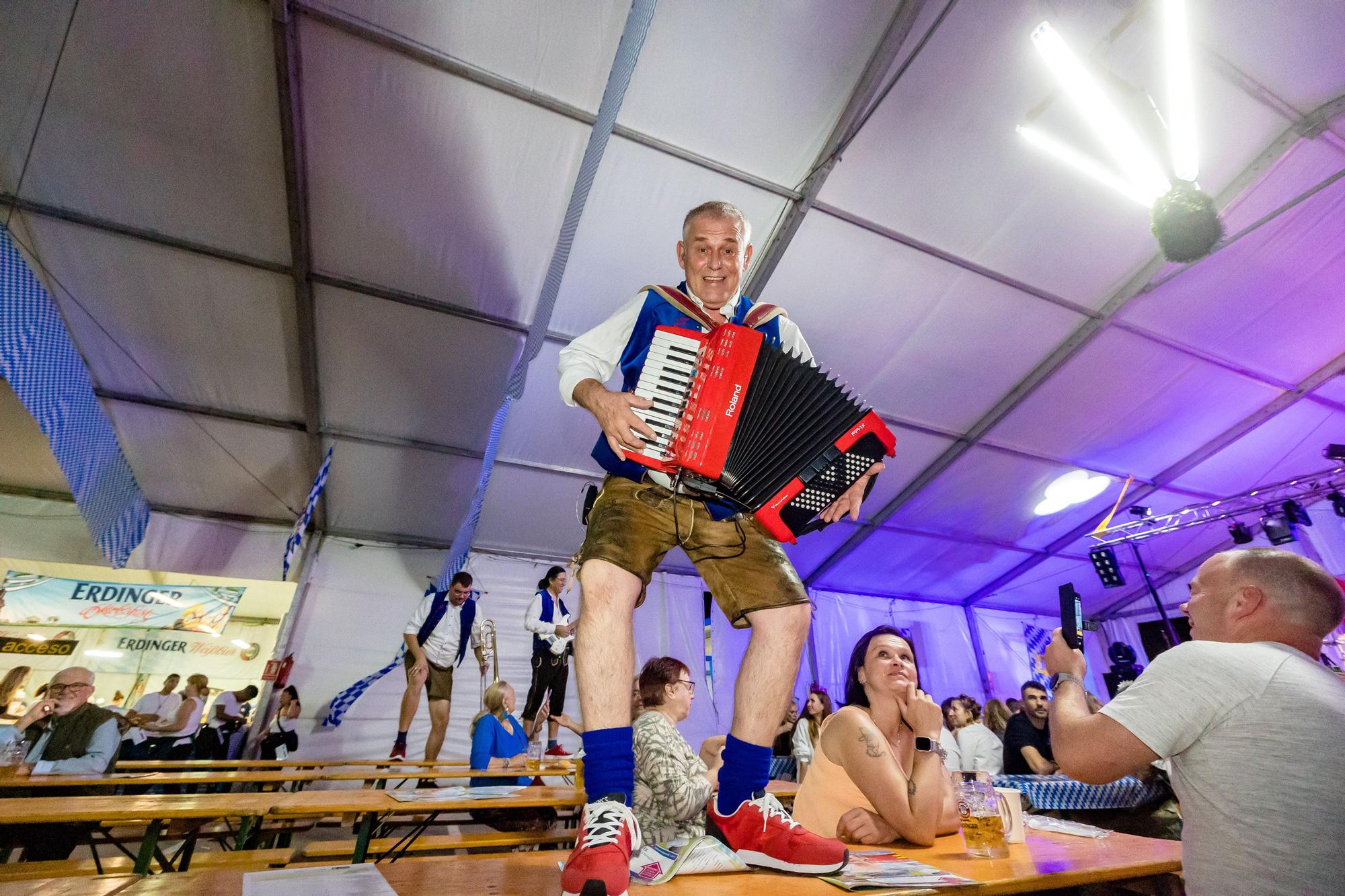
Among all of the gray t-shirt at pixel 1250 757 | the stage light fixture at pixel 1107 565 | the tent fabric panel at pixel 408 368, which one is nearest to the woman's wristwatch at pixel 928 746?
the gray t-shirt at pixel 1250 757

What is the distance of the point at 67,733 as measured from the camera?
3166mm

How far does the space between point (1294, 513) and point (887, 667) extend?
935 cm

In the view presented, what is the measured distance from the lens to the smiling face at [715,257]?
174 cm

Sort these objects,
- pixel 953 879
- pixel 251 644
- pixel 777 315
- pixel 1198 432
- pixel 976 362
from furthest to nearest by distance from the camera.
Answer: pixel 251 644 → pixel 1198 432 → pixel 976 362 → pixel 777 315 → pixel 953 879

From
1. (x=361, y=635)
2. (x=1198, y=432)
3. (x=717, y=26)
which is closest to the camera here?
(x=717, y=26)

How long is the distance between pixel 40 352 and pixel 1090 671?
14.8 metres

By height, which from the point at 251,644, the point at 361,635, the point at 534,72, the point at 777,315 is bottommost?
the point at 777,315

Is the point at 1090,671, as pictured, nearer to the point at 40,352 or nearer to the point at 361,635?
the point at 361,635

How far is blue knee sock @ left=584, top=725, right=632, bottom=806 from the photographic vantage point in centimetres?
117

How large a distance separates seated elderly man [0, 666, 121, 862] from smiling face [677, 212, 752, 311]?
3.87m

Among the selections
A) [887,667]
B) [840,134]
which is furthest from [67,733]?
[840,134]

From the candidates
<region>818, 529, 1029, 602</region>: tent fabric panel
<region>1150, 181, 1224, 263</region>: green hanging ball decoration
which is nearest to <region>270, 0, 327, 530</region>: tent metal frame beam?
<region>1150, 181, 1224, 263</region>: green hanging ball decoration

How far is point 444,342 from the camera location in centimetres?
538

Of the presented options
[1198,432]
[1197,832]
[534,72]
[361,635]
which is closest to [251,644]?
[361,635]
